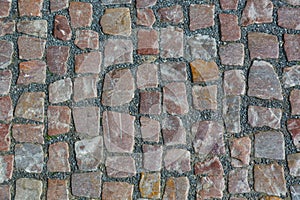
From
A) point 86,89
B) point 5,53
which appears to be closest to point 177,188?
point 86,89

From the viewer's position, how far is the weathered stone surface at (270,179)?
2.22 metres

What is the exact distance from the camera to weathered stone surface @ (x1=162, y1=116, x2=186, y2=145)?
88.4 inches

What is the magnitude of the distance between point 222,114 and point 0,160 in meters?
1.14

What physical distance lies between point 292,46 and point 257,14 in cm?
24

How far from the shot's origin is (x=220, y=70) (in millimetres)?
2275

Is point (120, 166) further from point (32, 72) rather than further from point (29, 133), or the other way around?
point (32, 72)

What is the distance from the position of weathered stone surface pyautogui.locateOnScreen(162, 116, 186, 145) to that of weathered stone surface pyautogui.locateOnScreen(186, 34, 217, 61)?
333mm

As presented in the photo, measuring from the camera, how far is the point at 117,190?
2.26m

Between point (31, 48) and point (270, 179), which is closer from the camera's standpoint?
point (270, 179)

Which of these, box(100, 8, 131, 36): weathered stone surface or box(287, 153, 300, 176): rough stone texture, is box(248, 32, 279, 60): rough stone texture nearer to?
box(287, 153, 300, 176): rough stone texture

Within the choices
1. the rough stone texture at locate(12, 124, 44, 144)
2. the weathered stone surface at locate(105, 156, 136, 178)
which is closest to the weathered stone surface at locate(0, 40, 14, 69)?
the rough stone texture at locate(12, 124, 44, 144)

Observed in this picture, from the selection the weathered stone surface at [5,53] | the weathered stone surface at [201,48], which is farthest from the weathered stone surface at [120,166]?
the weathered stone surface at [5,53]

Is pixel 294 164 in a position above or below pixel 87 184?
above

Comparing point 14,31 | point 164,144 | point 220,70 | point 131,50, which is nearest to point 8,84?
point 14,31
